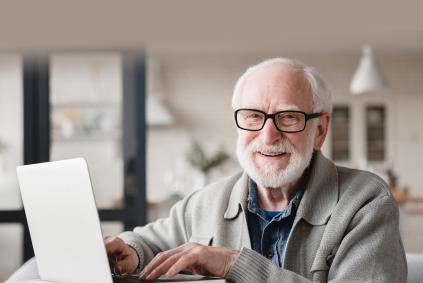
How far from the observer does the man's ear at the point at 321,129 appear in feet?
6.15

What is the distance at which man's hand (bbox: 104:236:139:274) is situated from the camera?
171cm

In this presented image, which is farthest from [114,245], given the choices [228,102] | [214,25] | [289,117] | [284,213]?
[228,102]

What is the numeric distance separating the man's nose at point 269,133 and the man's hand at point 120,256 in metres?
0.47

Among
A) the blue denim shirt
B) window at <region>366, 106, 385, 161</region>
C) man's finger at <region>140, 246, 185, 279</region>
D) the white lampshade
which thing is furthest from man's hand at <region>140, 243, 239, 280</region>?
window at <region>366, 106, 385, 161</region>

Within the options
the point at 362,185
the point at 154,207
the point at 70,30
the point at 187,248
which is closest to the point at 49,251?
the point at 187,248

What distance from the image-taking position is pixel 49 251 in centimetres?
152

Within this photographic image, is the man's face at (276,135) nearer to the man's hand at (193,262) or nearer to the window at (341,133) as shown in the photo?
the man's hand at (193,262)

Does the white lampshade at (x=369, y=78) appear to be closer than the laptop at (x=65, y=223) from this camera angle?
No

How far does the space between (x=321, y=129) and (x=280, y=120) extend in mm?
182

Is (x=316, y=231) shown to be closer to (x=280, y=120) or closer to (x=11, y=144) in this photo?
(x=280, y=120)

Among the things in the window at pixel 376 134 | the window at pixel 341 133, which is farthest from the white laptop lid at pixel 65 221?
the window at pixel 376 134

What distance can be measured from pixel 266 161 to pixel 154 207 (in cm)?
510

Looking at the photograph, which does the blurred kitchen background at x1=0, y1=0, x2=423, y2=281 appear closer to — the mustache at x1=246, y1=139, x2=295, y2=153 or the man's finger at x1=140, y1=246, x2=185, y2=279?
the mustache at x1=246, y1=139, x2=295, y2=153

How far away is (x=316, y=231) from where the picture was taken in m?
1.73
